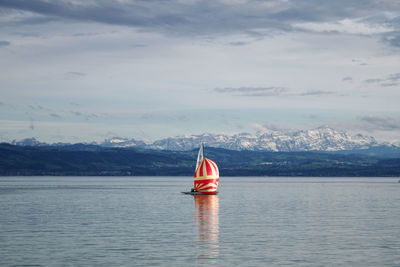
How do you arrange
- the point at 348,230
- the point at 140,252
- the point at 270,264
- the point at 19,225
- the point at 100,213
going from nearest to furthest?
1. the point at 270,264
2. the point at 140,252
3. the point at 348,230
4. the point at 19,225
5. the point at 100,213

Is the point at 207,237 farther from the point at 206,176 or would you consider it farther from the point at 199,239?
the point at 206,176

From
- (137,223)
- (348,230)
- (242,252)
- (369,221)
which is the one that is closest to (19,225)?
(137,223)

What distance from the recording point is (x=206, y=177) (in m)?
152

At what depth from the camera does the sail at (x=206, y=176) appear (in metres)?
148

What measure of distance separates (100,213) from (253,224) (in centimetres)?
2865

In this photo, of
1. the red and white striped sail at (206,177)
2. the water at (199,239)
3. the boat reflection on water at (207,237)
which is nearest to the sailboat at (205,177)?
the red and white striped sail at (206,177)

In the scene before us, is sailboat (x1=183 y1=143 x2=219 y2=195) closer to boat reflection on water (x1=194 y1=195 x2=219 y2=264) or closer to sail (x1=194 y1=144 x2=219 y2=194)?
sail (x1=194 y1=144 x2=219 y2=194)

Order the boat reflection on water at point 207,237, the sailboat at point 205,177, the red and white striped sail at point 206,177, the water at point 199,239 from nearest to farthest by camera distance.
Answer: the water at point 199,239 < the boat reflection on water at point 207,237 < the red and white striped sail at point 206,177 < the sailboat at point 205,177

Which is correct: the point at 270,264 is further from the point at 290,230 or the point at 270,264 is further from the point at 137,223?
the point at 137,223

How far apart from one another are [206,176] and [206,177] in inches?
18.3

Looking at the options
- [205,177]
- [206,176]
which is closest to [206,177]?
[205,177]

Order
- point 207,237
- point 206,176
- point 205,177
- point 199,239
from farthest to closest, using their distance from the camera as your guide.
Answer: point 205,177 → point 206,176 → point 207,237 → point 199,239

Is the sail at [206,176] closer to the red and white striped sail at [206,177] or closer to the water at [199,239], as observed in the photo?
the red and white striped sail at [206,177]

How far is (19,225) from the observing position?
236 ft
